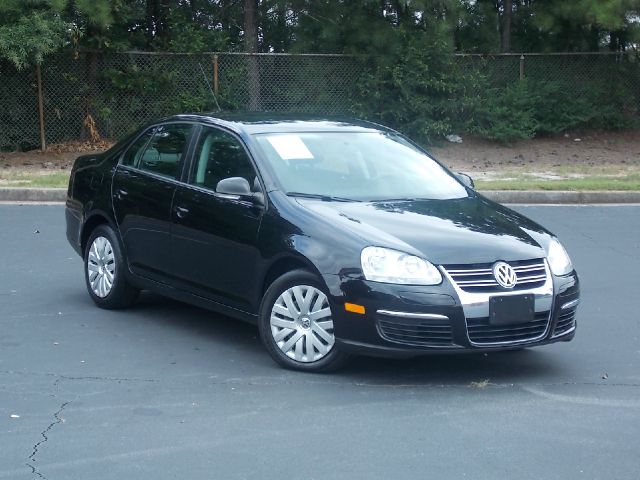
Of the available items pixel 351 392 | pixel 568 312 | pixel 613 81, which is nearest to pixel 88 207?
pixel 351 392

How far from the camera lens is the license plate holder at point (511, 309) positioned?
629 cm

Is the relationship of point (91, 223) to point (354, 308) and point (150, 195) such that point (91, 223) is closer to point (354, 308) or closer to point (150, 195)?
point (150, 195)

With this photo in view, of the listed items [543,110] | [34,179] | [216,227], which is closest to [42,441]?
[216,227]

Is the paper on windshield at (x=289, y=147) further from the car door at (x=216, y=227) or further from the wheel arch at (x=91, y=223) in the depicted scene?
the wheel arch at (x=91, y=223)

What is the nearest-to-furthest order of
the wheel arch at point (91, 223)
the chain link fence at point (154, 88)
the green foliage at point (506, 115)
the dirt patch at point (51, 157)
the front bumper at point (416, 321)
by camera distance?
the front bumper at point (416, 321)
the wheel arch at point (91, 223)
the dirt patch at point (51, 157)
the chain link fence at point (154, 88)
the green foliage at point (506, 115)

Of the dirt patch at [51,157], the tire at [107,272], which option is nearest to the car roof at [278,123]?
the tire at [107,272]

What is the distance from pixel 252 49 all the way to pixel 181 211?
15.2 metres

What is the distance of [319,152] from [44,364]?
2.30 metres

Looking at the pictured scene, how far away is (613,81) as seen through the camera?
2362 cm

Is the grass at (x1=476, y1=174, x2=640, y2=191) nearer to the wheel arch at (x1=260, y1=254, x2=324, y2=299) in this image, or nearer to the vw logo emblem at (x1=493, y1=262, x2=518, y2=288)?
the wheel arch at (x1=260, y1=254, x2=324, y2=299)

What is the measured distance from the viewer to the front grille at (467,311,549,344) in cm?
627

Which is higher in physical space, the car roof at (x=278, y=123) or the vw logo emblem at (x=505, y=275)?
the car roof at (x=278, y=123)

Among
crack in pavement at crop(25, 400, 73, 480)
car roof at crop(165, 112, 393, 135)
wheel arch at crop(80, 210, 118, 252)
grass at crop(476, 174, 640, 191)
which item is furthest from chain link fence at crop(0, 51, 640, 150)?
crack in pavement at crop(25, 400, 73, 480)

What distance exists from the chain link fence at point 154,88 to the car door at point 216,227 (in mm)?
13427
